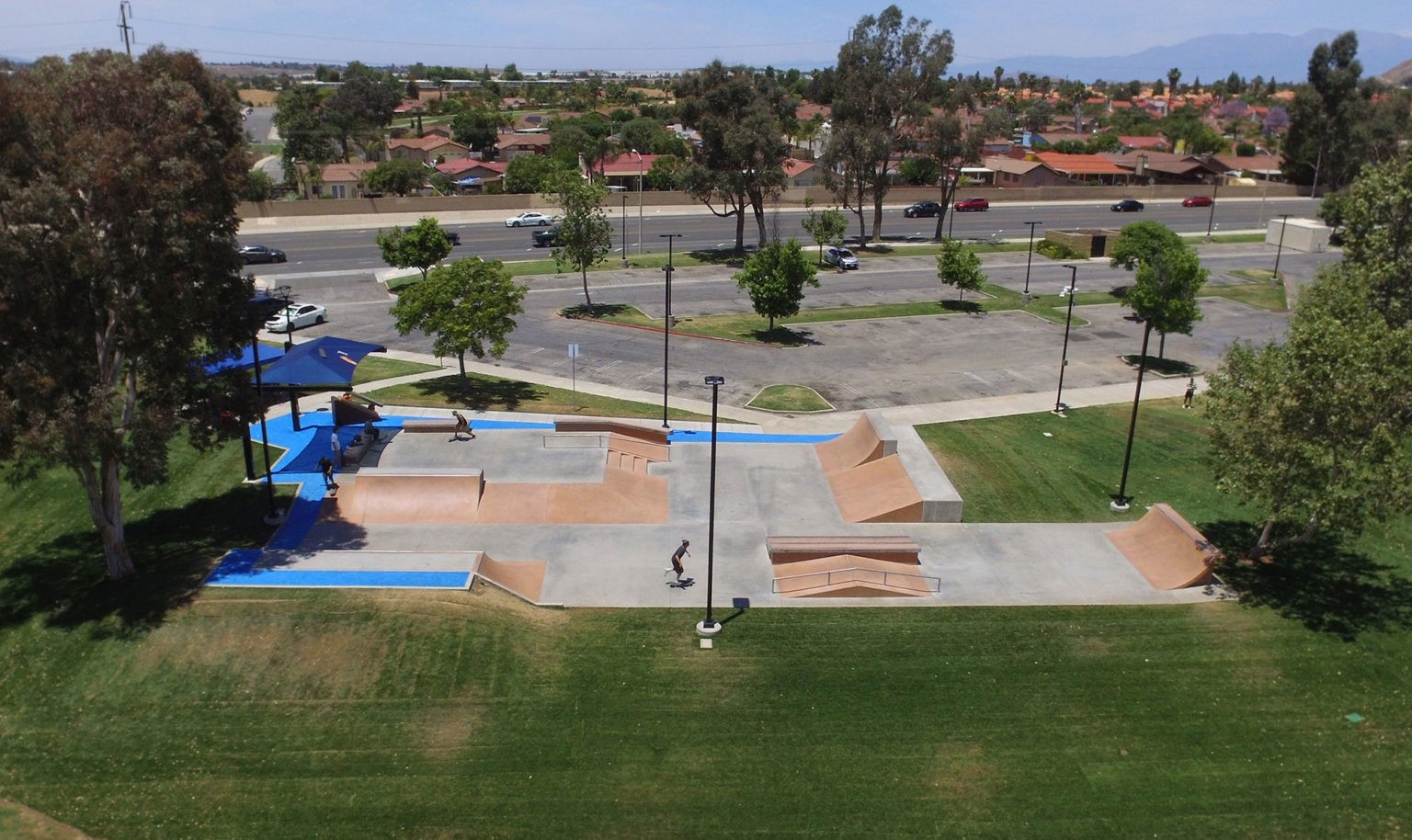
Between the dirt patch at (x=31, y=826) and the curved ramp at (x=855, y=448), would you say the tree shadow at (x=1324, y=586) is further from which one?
the dirt patch at (x=31, y=826)

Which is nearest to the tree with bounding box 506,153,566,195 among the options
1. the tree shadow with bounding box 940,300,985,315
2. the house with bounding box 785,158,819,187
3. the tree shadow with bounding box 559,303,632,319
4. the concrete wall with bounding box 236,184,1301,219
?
the concrete wall with bounding box 236,184,1301,219

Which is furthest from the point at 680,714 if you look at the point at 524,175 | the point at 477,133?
the point at 477,133

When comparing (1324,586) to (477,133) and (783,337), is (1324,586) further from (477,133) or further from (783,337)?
(477,133)

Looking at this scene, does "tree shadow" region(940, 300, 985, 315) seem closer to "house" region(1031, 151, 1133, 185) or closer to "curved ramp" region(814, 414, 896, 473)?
"curved ramp" region(814, 414, 896, 473)

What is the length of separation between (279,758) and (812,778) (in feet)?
31.5

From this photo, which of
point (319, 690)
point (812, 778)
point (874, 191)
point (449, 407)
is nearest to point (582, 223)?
point (449, 407)

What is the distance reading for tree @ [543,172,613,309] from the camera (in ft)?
159

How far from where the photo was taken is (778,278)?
1802 inches

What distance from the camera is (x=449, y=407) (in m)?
36.2

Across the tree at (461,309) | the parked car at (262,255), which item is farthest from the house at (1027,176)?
the tree at (461,309)

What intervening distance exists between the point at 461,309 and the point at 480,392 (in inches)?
152

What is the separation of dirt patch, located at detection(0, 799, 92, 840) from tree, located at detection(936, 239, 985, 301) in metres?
46.1

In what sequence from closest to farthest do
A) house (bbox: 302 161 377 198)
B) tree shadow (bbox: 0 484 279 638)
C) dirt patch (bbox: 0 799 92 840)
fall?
dirt patch (bbox: 0 799 92 840), tree shadow (bbox: 0 484 279 638), house (bbox: 302 161 377 198)

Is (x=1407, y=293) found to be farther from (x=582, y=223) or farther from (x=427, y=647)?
(x=582, y=223)
